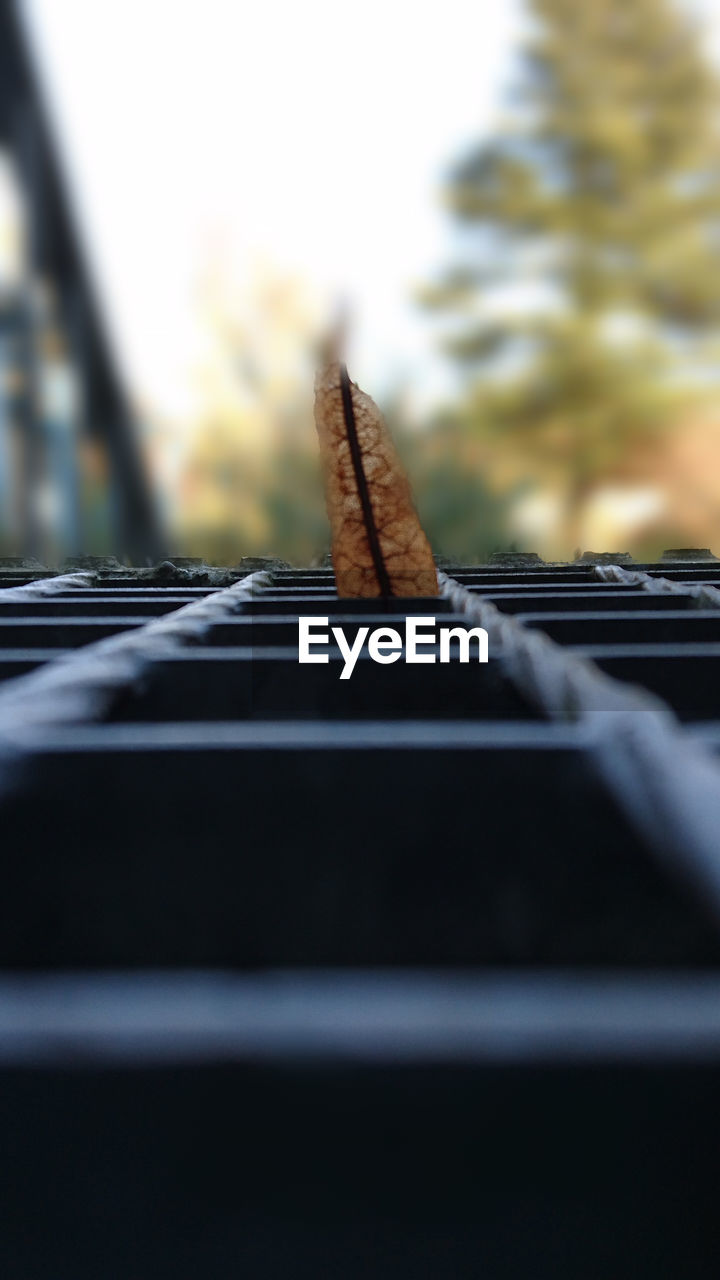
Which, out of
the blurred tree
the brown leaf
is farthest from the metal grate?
the blurred tree

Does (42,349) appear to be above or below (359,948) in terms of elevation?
above

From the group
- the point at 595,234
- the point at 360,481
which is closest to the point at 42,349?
the point at 360,481

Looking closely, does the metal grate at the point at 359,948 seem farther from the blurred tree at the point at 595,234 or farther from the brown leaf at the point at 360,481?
the blurred tree at the point at 595,234

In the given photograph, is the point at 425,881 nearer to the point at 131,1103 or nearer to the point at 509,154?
the point at 131,1103

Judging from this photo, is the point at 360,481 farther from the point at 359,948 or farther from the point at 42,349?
the point at 42,349

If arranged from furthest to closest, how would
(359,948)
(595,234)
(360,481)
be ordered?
(595,234), (360,481), (359,948)

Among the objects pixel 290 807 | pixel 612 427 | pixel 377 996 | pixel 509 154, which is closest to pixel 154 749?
pixel 290 807

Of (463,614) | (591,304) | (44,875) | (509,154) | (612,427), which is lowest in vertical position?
(44,875)

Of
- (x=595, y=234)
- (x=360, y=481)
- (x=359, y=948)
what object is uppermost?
(x=595, y=234)
